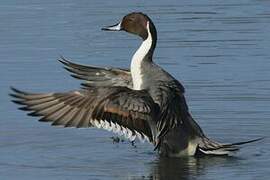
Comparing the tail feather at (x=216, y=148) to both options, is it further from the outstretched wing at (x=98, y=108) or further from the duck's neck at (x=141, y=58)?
the duck's neck at (x=141, y=58)

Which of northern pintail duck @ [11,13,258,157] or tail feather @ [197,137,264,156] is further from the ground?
northern pintail duck @ [11,13,258,157]

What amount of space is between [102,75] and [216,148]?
6.02 feet

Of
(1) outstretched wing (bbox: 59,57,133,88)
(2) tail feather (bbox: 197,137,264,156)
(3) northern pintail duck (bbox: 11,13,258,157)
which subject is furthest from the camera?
(1) outstretched wing (bbox: 59,57,133,88)

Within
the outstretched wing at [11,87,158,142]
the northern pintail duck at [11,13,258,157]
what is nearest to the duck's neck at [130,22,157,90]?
the northern pintail duck at [11,13,258,157]

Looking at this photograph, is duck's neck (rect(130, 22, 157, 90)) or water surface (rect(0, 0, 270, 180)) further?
duck's neck (rect(130, 22, 157, 90))

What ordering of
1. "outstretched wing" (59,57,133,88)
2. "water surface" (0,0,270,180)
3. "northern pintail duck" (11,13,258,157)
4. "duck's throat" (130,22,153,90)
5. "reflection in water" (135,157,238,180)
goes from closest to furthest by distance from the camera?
"reflection in water" (135,157,238,180), "northern pintail duck" (11,13,258,157), "water surface" (0,0,270,180), "duck's throat" (130,22,153,90), "outstretched wing" (59,57,133,88)

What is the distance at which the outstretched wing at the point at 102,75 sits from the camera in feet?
43.7

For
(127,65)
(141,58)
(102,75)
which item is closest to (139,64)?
(141,58)

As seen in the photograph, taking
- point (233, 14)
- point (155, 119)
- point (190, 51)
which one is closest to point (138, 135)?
point (155, 119)

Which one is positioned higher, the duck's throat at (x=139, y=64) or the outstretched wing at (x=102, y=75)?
the duck's throat at (x=139, y=64)

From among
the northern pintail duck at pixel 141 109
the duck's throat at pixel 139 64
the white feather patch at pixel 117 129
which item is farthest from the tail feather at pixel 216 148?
the duck's throat at pixel 139 64

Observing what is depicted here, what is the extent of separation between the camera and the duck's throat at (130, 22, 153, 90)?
1248 centimetres

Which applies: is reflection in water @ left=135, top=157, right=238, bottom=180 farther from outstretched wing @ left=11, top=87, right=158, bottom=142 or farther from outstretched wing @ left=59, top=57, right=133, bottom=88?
outstretched wing @ left=59, top=57, right=133, bottom=88

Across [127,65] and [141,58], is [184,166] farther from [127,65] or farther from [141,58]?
[127,65]
